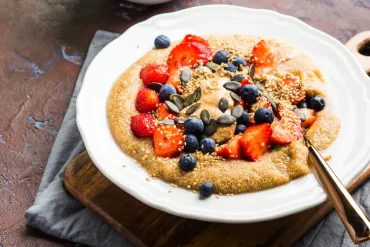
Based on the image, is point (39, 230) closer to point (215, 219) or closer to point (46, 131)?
point (46, 131)

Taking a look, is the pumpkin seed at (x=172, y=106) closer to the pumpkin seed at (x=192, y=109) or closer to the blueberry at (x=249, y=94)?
the pumpkin seed at (x=192, y=109)

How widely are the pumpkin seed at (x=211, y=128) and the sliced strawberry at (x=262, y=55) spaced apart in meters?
0.60

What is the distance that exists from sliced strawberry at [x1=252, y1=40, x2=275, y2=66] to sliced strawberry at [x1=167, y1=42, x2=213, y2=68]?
284mm

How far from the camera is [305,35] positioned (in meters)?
3.81

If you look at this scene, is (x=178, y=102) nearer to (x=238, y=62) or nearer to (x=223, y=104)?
(x=223, y=104)

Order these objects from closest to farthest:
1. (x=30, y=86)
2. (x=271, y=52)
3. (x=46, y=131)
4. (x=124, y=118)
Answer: (x=124, y=118) < (x=271, y=52) < (x=46, y=131) < (x=30, y=86)

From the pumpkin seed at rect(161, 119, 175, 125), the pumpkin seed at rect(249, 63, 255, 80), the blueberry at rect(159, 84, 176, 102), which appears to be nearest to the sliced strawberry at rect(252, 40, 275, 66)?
the pumpkin seed at rect(249, 63, 255, 80)

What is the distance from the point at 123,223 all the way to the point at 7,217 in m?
0.74

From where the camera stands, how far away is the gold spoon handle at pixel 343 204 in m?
2.32

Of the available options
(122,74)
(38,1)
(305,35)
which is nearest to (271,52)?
(305,35)

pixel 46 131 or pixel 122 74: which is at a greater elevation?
pixel 122 74

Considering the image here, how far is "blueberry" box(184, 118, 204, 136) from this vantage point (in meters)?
3.06

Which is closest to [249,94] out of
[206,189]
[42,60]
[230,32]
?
[206,189]

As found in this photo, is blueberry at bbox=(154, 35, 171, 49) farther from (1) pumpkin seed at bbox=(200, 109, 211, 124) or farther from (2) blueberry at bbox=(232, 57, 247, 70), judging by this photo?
(1) pumpkin seed at bbox=(200, 109, 211, 124)
